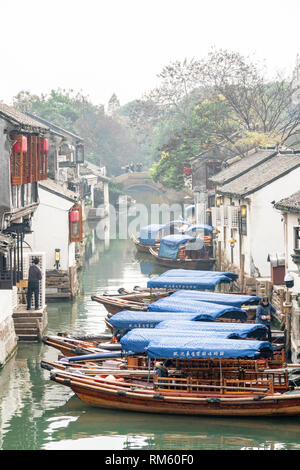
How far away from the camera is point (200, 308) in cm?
2417

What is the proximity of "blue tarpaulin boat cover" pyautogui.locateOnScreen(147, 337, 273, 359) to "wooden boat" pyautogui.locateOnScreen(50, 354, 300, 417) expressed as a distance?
0.76 metres

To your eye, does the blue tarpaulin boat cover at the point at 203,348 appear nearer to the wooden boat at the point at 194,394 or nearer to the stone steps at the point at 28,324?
the wooden boat at the point at 194,394

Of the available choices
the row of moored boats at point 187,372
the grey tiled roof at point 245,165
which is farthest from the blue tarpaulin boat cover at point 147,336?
the grey tiled roof at point 245,165

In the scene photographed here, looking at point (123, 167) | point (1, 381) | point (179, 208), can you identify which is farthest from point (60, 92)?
point (1, 381)

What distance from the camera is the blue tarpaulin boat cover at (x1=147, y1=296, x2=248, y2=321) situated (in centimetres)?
2345

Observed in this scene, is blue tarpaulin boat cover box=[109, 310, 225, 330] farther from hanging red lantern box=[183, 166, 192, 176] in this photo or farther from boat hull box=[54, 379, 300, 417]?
hanging red lantern box=[183, 166, 192, 176]

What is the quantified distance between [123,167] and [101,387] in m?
92.2

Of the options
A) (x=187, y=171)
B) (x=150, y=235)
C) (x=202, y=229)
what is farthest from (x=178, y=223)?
(x=202, y=229)

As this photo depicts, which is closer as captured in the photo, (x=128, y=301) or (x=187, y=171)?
(x=128, y=301)

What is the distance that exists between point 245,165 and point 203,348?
2913 centimetres

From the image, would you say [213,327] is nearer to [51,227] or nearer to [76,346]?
[76,346]

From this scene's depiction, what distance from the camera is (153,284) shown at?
2958cm

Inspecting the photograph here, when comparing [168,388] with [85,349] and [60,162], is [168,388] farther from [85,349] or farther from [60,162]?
[60,162]

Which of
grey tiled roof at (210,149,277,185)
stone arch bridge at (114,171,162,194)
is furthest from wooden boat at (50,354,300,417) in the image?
stone arch bridge at (114,171,162,194)
